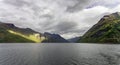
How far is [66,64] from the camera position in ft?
236

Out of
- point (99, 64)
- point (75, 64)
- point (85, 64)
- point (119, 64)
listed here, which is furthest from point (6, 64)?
point (119, 64)

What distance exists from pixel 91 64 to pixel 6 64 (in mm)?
42646

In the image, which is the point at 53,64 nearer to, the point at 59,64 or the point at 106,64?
the point at 59,64

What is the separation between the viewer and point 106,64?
235 feet

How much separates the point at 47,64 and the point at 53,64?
2.96 m

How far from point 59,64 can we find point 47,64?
5.91 meters

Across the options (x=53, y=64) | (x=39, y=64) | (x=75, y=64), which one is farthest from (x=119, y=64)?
(x=39, y=64)

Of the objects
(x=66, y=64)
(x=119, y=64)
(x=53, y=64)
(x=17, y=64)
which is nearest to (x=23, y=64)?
(x=17, y=64)

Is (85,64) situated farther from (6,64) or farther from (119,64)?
(6,64)

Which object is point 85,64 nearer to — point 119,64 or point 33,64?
point 119,64

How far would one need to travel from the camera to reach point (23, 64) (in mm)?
71875

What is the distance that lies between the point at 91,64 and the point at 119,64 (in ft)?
44.6

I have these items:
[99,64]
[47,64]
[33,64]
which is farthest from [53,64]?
[99,64]

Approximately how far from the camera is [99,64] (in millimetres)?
71562
